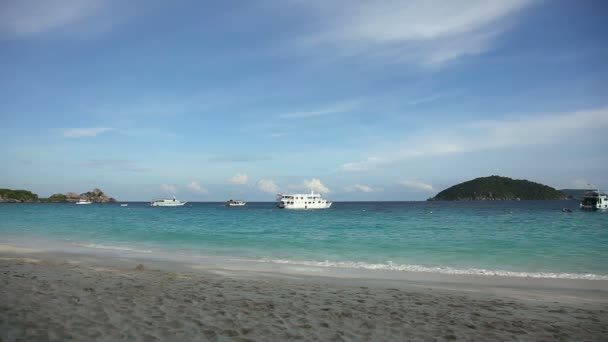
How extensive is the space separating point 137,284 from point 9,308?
357 centimetres

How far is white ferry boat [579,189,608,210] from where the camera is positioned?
258 feet

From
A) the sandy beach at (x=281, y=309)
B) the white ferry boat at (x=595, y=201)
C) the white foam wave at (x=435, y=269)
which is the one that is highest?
the white ferry boat at (x=595, y=201)

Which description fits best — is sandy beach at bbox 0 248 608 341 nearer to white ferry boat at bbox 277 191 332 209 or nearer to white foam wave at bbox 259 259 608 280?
white foam wave at bbox 259 259 608 280

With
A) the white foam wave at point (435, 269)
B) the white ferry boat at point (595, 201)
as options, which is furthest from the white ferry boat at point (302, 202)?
the white foam wave at point (435, 269)

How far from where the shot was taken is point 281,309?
8.52 metres

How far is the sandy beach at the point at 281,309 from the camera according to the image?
6859 mm

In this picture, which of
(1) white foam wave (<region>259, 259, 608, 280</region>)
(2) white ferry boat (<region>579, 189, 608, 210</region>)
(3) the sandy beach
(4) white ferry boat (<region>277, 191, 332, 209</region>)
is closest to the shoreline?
(3) the sandy beach

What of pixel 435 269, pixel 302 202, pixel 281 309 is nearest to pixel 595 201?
pixel 302 202

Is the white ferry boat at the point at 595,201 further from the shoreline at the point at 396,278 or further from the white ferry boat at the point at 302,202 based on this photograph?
the shoreline at the point at 396,278

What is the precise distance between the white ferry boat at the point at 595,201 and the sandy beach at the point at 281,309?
273 ft

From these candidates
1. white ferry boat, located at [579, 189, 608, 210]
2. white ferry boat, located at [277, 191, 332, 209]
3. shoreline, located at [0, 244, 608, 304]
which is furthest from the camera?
white ferry boat, located at [277, 191, 332, 209]

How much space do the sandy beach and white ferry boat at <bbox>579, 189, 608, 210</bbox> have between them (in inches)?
3275

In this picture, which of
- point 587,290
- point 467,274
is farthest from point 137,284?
point 587,290

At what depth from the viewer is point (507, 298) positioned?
1067 cm
